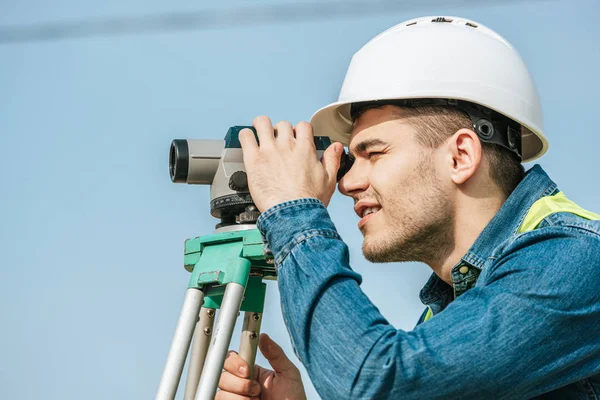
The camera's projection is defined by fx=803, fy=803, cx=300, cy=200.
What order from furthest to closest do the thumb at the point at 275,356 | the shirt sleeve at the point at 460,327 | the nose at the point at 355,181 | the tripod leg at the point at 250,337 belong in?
the thumb at the point at 275,356 < the tripod leg at the point at 250,337 < the nose at the point at 355,181 < the shirt sleeve at the point at 460,327

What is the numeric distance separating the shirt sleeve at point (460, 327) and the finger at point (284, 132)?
0.34 metres

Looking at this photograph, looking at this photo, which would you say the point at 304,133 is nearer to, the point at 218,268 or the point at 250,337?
the point at 218,268

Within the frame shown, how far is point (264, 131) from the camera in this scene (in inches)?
102

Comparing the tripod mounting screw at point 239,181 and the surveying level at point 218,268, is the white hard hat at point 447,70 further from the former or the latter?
the tripod mounting screw at point 239,181

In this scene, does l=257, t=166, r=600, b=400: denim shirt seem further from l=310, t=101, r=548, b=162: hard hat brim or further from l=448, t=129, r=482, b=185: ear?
l=310, t=101, r=548, b=162: hard hat brim

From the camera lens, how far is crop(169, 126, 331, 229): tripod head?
2695 millimetres

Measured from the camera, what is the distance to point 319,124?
336 cm

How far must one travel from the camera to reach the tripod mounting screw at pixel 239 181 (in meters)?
2.64

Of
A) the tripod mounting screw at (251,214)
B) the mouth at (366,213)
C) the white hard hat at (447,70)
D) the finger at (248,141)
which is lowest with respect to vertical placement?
the tripod mounting screw at (251,214)

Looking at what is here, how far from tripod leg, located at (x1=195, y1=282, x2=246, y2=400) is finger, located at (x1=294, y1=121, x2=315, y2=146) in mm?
504

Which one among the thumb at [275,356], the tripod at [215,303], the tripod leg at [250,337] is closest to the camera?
the tripod at [215,303]

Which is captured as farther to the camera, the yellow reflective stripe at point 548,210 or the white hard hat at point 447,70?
the white hard hat at point 447,70

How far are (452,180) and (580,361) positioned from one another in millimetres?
785

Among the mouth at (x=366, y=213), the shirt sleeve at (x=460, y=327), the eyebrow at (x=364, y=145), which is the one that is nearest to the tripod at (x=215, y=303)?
the shirt sleeve at (x=460, y=327)
